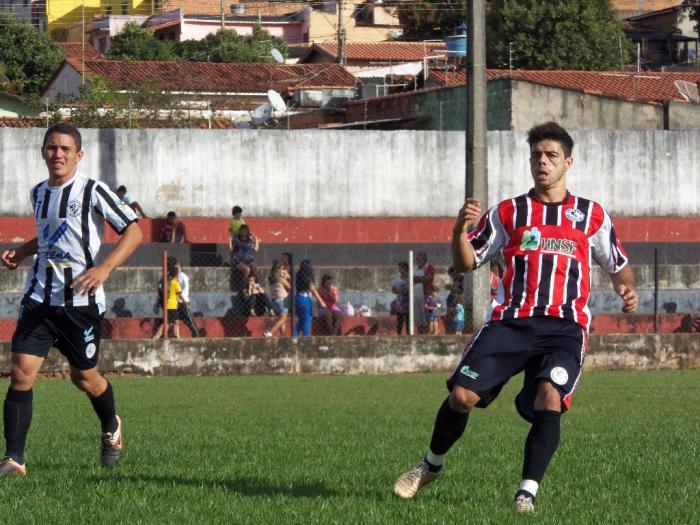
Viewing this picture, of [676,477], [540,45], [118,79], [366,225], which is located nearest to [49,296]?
[676,477]

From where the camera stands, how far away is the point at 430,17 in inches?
3285

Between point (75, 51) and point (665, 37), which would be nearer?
point (665, 37)

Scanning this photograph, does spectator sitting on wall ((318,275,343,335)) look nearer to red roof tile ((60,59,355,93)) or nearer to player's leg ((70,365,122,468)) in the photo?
player's leg ((70,365,122,468))

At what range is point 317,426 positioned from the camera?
12180 millimetres

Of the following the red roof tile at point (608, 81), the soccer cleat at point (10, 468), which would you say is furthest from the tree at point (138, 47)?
the soccer cleat at point (10, 468)

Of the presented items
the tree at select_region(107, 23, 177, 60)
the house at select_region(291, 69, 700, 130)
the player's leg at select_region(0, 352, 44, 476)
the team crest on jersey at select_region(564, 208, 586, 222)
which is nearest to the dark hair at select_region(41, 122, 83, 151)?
the player's leg at select_region(0, 352, 44, 476)

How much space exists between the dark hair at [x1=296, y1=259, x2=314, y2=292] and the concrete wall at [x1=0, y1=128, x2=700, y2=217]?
15.3 meters

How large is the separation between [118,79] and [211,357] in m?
41.4

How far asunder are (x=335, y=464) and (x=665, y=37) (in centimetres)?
7899

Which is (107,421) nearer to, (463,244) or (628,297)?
(463,244)

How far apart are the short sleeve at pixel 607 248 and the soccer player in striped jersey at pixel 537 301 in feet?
0.26

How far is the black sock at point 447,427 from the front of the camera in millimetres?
7180

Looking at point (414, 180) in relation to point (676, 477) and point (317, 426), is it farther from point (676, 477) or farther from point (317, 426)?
point (676, 477)

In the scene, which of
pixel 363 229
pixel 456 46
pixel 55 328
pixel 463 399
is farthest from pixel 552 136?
pixel 456 46
